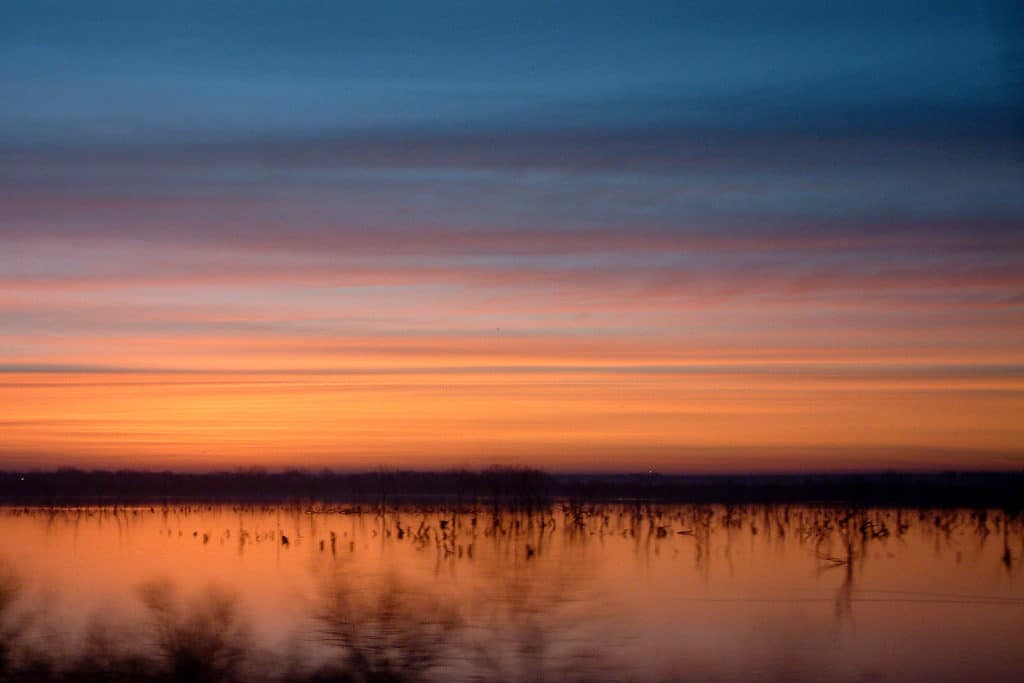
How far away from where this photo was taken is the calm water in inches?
431

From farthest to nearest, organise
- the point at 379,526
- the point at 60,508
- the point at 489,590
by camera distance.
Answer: the point at 60,508 → the point at 379,526 → the point at 489,590

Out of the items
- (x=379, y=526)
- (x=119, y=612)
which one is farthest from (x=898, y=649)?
(x=379, y=526)

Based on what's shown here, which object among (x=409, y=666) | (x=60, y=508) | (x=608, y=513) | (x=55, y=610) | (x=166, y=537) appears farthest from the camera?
(x=60, y=508)

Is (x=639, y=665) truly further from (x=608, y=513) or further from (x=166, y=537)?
(x=608, y=513)

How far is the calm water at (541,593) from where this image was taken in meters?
11.0

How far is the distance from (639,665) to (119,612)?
7.19m

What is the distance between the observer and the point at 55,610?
15891 millimetres

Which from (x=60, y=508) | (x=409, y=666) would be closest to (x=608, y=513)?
(x=60, y=508)

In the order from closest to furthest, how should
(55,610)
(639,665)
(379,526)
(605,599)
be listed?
1. (639,665)
2. (55,610)
3. (605,599)
4. (379,526)

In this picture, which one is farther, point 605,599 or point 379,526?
point 379,526

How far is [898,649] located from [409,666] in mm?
7110

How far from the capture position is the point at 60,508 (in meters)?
41.8

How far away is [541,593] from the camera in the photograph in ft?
39.1

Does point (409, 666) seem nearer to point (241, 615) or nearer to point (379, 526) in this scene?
point (241, 615)
